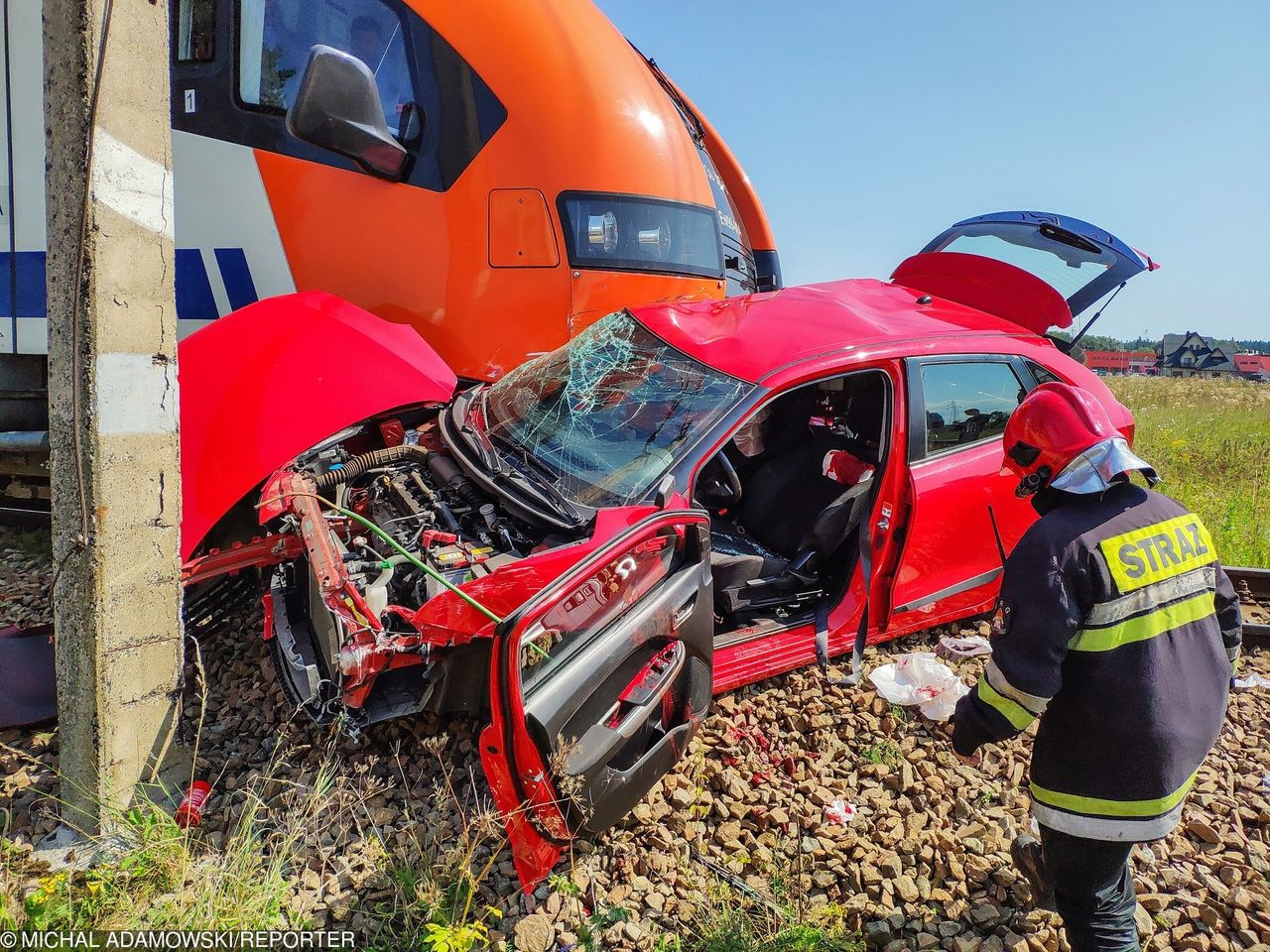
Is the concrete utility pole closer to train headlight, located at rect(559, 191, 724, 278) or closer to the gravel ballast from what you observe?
the gravel ballast

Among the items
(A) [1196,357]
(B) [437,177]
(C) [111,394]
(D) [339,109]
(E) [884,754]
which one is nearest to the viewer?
(C) [111,394]

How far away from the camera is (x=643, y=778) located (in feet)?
7.14

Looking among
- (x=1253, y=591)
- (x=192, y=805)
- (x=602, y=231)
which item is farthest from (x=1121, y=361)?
(x=192, y=805)

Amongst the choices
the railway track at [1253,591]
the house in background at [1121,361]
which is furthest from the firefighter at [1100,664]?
the house in background at [1121,361]

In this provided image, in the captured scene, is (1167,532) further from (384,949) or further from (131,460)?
(131,460)

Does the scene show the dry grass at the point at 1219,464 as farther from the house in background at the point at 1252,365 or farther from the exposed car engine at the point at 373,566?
the house in background at the point at 1252,365

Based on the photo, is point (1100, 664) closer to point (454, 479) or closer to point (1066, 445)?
point (1066, 445)

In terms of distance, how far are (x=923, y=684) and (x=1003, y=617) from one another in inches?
52.7

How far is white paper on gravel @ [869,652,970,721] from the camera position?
10.2 ft

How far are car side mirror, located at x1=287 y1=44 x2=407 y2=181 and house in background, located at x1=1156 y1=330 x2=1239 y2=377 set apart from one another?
38528 millimetres

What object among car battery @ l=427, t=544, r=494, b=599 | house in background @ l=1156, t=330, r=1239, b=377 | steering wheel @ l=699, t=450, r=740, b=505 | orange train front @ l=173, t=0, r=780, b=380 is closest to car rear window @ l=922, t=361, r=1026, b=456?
steering wheel @ l=699, t=450, r=740, b=505

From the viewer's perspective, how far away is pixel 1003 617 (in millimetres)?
2006

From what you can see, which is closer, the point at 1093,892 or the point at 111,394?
the point at 1093,892

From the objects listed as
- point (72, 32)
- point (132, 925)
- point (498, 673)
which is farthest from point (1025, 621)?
point (72, 32)
